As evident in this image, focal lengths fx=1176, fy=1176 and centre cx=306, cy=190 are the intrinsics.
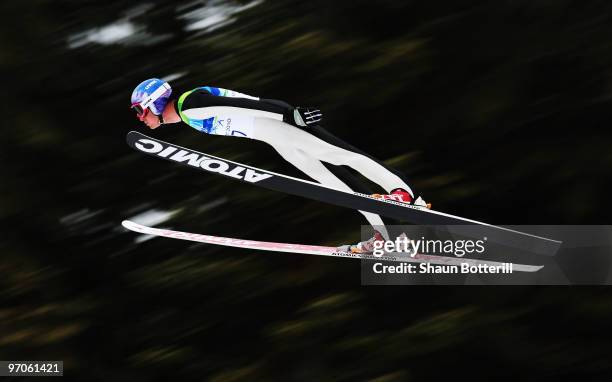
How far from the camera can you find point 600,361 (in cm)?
930

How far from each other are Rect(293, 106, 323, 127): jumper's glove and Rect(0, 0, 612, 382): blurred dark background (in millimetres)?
1350

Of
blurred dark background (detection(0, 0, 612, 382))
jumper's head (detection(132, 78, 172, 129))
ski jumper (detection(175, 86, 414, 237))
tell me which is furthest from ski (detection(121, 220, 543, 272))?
jumper's head (detection(132, 78, 172, 129))

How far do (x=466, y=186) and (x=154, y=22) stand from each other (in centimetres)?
323

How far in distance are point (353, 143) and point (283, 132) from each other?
53.5 inches

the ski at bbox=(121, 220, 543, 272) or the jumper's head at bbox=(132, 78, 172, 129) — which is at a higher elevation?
the jumper's head at bbox=(132, 78, 172, 129)

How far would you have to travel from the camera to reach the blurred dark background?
8992mm

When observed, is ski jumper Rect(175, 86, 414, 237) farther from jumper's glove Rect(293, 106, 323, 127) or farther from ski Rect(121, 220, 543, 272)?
ski Rect(121, 220, 543, 272)

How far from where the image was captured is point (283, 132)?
8133 millimetres

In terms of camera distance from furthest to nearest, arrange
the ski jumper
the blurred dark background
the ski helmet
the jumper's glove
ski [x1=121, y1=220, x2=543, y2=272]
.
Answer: the blurred dark background → ski [x1=121, y1=220, x2=543, y2=272] → the ski helmet → the ski jumper → the jumper's glove

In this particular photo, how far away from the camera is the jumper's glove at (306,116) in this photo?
24.9ft

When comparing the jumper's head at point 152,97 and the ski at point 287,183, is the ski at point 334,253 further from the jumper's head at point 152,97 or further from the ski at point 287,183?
the jumper's head at point 152,97

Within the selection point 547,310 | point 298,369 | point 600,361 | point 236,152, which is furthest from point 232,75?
point 600,361

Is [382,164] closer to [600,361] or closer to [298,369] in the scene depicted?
[298,369]

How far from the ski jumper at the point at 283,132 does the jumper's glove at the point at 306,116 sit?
0.05 m
